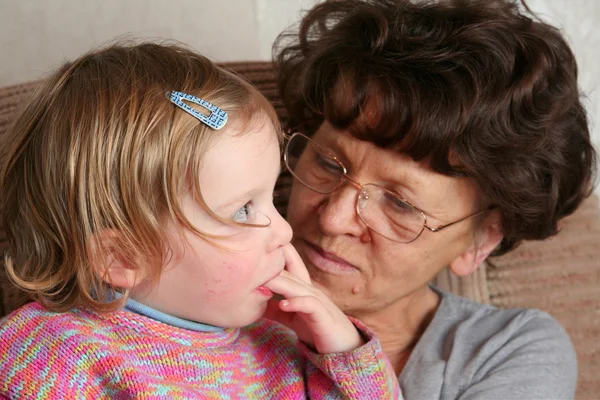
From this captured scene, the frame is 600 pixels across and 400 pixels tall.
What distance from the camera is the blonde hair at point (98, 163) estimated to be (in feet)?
4.07

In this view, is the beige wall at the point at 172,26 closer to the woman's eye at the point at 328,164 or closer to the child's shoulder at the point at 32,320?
the woman's eye at the point at 328,164

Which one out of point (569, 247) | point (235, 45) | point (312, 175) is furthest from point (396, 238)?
point (235, 45)

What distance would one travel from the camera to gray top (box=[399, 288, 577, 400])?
185cm

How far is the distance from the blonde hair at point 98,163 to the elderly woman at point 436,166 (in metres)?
0.47

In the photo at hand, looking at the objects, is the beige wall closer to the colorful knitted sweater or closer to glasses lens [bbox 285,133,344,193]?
glasses lens [bbox 285,133,344,193]

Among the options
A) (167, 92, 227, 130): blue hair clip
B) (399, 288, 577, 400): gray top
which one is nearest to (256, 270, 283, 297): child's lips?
(167, 92, 227, 130): blue hair clip

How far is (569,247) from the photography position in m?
2.33

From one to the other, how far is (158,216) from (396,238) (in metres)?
0.71

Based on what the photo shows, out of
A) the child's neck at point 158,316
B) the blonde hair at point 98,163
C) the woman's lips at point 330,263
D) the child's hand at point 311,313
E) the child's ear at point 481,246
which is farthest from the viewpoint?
the child's ear at point 481,246

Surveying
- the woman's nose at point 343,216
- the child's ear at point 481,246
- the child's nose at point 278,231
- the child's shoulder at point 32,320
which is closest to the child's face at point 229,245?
the child's nose at point 278,231

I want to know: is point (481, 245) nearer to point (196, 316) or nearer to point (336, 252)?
point (336, 252)

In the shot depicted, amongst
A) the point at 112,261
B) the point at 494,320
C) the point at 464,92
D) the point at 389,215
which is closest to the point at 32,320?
the point at 112,261

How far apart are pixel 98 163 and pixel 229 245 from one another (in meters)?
0.26

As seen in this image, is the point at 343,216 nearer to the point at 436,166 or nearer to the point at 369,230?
the point at 369,230
